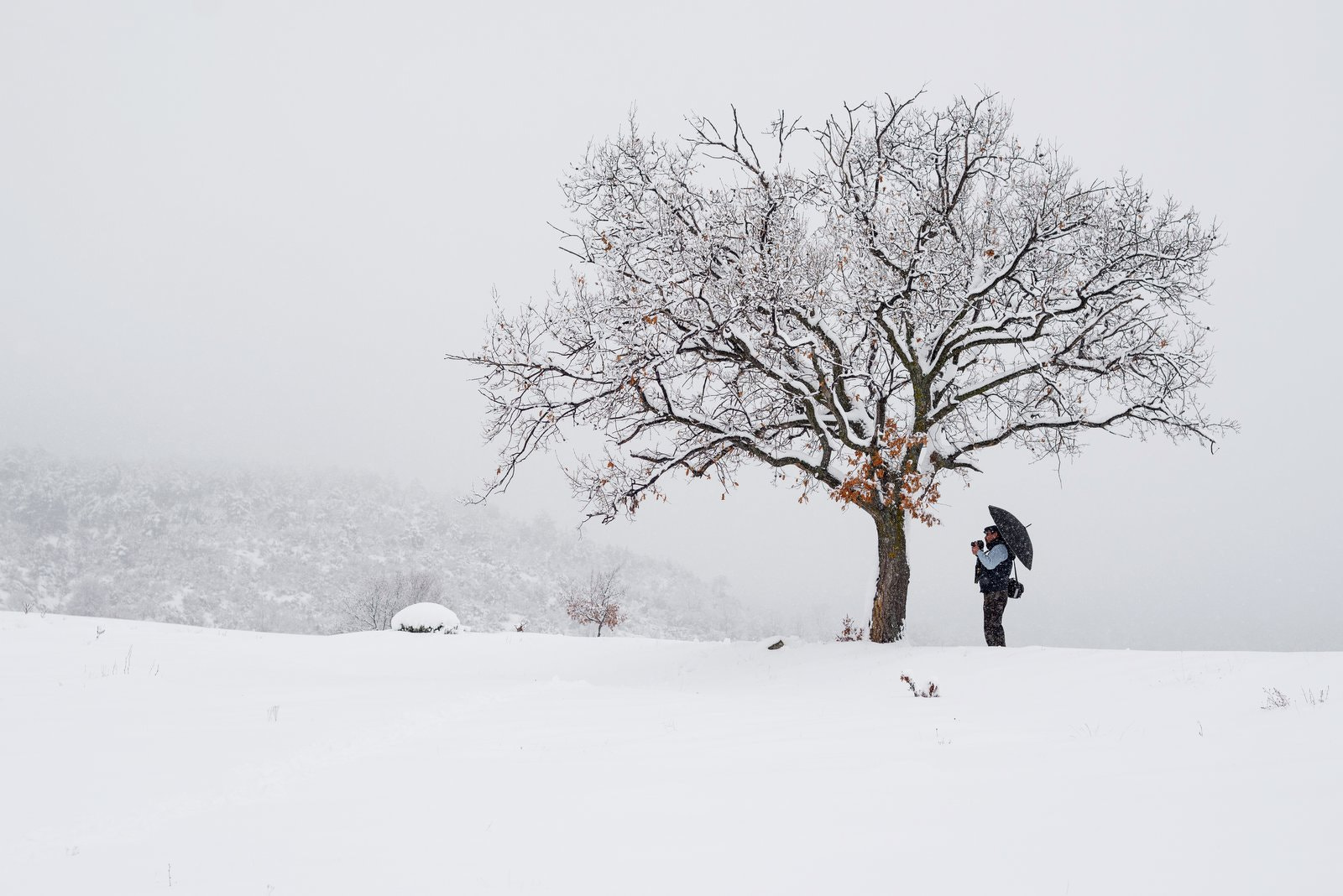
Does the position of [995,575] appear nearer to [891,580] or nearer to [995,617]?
[995,617]

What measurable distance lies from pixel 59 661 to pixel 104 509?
11742 centimetres

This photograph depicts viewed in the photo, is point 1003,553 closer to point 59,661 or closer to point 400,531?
point 59,661

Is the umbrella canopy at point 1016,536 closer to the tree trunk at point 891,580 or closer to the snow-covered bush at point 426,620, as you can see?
the tree trunk at point 891,580

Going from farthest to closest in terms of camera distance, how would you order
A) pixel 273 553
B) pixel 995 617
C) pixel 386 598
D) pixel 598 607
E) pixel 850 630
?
pixel 273 553 → pixel 386 598 → pixel 598 607 → pixel 850 630 → pixel 995 617

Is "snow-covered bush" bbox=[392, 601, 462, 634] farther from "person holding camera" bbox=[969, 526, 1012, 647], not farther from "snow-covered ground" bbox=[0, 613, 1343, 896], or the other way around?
"person holding camera" bbox=[969, 526, 1012, 647]

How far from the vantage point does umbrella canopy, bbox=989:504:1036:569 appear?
1138 cm

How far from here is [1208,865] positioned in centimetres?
277

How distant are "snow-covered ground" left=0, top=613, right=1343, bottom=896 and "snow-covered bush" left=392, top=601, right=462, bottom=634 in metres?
15.9

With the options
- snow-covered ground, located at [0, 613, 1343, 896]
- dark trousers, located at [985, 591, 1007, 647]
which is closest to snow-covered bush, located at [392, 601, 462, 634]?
snow-covered ground, located at [0, 613, 1343, 896]

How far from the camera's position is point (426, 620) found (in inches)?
920

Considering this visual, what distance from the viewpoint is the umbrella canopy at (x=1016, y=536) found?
11383 mm

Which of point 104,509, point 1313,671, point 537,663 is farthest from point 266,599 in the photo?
point 1313,671

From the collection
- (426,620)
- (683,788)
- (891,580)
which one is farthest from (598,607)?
(683,788)

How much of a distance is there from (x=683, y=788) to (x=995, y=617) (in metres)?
8.79
